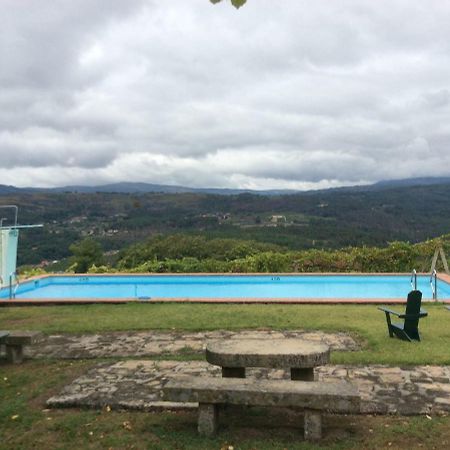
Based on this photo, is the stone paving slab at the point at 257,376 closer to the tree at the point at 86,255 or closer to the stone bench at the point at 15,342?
the stone bench at the point at 15,342

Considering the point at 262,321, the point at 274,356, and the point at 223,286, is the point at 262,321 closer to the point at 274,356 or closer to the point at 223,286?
the point at 274,356

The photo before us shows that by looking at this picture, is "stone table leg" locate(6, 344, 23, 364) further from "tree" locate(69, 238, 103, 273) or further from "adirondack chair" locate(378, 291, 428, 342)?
"tree" locate(69, 238, 103, 273)

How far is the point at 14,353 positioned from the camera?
592 cm

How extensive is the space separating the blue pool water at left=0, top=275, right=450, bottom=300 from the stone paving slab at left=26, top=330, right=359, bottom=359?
6.40 metres

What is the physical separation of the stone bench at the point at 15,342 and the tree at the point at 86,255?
11351mm

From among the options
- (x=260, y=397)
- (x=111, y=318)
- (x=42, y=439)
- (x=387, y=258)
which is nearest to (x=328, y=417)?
(x=260, y=397)

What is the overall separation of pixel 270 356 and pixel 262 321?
4048 millimetres

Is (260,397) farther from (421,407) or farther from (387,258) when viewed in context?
(387,258)

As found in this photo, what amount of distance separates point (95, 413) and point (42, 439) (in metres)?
0.55

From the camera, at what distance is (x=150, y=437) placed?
3.83m

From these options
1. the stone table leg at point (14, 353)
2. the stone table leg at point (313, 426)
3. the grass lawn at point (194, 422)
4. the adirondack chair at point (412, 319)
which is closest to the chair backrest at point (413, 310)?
the adirondack chair at point (412, 319)

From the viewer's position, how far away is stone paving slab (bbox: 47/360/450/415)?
4336mm

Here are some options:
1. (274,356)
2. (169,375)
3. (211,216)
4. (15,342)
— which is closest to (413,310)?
(274,356)

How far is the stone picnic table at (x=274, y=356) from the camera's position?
13.4ft
